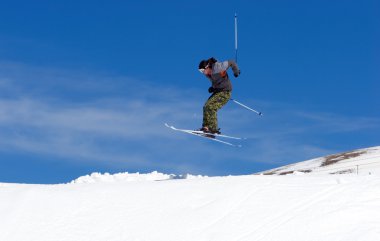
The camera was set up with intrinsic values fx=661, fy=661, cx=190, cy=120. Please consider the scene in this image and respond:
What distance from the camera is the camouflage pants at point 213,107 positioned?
1712 centimetres

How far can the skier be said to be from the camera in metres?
16.5

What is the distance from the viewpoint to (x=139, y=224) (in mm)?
10641

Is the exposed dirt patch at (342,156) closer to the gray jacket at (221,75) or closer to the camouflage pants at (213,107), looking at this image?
the camouflage pants at (213,107)

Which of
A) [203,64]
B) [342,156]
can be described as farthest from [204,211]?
[342,156]

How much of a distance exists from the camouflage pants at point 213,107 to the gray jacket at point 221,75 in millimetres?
170

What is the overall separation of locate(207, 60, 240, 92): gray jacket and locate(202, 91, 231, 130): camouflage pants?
0.56 ft

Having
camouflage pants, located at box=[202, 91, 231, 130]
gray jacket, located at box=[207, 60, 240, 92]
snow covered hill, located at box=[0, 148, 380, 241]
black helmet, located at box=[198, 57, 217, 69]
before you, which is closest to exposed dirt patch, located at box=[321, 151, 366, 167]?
camouflage pants, located at box=[202, 91, 231, 130]

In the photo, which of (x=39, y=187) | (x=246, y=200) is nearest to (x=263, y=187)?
(x=246, y=200)

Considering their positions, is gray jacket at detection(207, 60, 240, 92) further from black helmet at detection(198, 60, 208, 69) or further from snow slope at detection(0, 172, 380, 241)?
snow slope at detection(0, 172, 380, 241)

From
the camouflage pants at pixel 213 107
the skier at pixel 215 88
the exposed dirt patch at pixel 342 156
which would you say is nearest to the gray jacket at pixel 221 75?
the skier at pixel 215 88

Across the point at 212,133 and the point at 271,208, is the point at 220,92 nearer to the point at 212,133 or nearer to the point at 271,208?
the point at 212,133

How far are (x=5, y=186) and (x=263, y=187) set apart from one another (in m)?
5.69

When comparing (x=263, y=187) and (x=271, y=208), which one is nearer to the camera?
(x=271, y=208)

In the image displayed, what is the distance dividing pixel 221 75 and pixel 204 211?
643 cm
